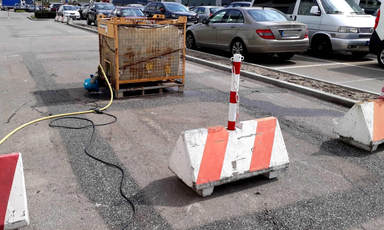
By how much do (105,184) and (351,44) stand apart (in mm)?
10642

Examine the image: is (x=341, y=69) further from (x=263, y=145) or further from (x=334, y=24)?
(x=263, y=145)

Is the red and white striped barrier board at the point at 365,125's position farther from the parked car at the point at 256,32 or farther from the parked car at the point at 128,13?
the parked car at the point at 128,13

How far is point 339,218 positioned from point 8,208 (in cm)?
286

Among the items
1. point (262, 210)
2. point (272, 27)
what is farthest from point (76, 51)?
point (262, 210)

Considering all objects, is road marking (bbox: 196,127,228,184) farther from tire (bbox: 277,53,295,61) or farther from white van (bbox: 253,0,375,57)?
white van (bbox: 253,0,375,57)

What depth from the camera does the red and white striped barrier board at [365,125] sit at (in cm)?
491

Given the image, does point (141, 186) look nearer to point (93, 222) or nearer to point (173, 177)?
point (173, 177)

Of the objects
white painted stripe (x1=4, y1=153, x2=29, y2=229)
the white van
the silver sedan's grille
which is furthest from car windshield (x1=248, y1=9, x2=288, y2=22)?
white painted stripe (x1=4, y1=153, x2=29, y2=229)

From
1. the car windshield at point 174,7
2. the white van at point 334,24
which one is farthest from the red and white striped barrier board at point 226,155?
the car windshield at point 174,7

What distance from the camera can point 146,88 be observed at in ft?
24.3

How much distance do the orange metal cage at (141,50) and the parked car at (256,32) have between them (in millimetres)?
4265

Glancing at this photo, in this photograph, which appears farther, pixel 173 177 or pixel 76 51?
pixel 76 51

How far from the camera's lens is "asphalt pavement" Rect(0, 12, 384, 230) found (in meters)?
3.37

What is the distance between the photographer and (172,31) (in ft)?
24.4
